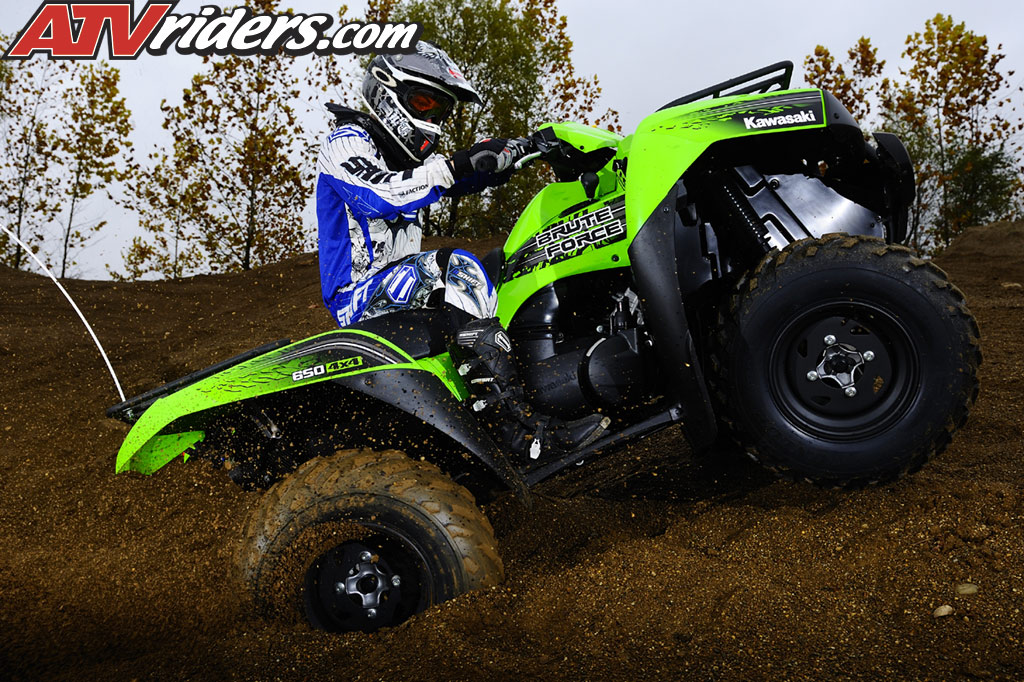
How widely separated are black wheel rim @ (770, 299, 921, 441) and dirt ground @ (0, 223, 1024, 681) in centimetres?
41

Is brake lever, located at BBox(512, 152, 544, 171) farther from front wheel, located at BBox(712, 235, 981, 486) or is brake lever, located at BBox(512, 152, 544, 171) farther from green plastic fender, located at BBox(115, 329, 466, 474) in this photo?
front wheel, located at BBox(712, 235, 981, 486)

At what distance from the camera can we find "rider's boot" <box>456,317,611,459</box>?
324 cm

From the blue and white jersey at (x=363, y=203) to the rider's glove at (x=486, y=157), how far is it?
2.2 inches

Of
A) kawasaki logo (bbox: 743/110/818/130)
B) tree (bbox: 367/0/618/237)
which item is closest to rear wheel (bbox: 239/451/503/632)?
kawasaki logo (bbox: 743/110/818/130)

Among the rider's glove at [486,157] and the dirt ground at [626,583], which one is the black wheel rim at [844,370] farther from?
the rider's glove at [486,157]

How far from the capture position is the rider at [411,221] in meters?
3.29

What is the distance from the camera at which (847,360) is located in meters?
3.03

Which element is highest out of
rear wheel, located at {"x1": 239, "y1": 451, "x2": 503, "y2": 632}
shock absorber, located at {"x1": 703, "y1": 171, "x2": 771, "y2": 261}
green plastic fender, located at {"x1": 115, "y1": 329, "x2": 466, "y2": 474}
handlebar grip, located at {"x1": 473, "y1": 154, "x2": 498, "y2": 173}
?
handlebar grip, located at {"x1": 473, "y1": 154, "x2": 498, "y2": 173}

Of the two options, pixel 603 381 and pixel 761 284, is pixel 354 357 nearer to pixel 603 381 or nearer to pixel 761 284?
pixel 603 381

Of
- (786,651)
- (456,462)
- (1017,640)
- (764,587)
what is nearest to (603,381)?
(456,462)

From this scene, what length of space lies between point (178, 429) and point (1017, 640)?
305 cm

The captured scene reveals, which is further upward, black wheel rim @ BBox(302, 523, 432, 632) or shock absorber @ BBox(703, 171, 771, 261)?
shock absorber @ BBox(703, 171, 771, 261)

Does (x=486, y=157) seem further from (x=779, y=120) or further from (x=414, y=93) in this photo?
(x=779, y=120)

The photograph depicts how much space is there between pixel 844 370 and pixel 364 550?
1.93m
